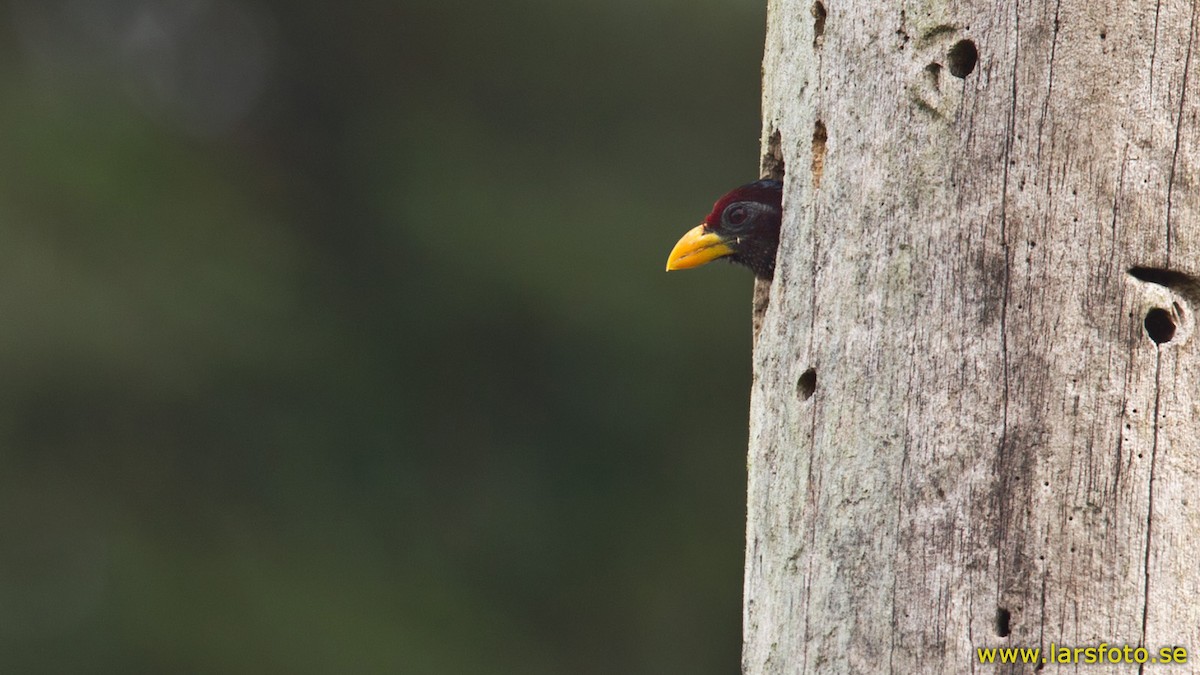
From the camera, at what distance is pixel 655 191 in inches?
578

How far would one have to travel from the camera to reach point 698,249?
5785 millimetres

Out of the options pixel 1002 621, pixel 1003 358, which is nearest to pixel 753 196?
pixel 1003 358

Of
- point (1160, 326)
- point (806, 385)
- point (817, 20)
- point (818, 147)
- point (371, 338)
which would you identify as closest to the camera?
point (1160, 326)

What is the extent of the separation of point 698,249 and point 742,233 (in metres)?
0.23

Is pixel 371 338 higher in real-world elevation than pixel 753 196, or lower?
higher

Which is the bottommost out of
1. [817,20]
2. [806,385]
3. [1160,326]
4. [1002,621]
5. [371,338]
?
[1002,621]

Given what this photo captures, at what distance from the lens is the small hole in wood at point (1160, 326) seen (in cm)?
383

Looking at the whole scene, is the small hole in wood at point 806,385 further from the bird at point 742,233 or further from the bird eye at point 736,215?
the bird eye at point 736,215

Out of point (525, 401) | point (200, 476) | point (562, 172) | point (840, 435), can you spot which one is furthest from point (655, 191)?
point (840, 435)

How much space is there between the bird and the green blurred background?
25.6 feet

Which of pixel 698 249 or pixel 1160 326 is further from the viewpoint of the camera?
pixel 698 249

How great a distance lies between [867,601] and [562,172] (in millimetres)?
11170

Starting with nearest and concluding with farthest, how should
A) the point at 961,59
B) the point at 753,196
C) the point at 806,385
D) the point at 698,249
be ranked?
the point at 961,59
the point at 806,385
the point at 753,196
the point at 698,249

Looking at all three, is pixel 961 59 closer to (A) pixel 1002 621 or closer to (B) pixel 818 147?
(B) pixel 818 147
